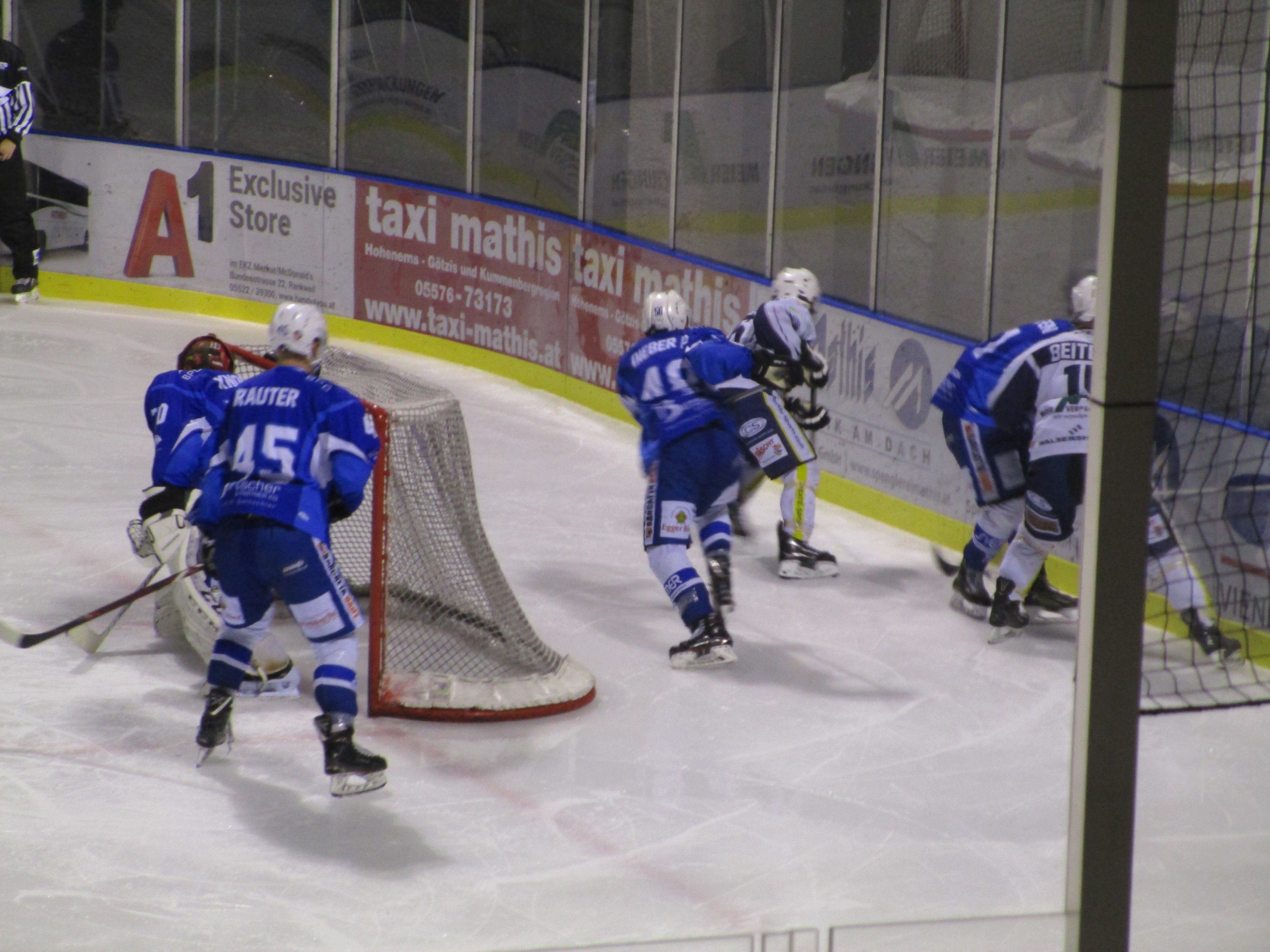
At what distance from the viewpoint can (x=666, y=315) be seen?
16.2 ft

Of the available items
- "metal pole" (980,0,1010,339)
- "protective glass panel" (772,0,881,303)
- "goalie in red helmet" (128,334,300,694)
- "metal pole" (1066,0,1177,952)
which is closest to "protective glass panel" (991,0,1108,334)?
"metal pole" (980,0,1010,339)

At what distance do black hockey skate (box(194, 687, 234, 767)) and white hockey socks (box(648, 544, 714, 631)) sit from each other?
1.37 metres

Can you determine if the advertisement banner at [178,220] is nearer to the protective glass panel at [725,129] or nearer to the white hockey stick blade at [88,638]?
the protective glass panel at [725,129]

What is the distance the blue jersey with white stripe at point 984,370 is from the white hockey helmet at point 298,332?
7.47 ft

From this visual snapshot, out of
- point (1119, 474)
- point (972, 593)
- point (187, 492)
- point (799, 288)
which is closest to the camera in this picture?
point (1119, 474)

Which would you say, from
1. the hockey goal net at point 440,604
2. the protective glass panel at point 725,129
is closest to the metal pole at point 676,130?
the protective glass panel at point 725,129

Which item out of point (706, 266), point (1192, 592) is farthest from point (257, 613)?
point (706, 266)

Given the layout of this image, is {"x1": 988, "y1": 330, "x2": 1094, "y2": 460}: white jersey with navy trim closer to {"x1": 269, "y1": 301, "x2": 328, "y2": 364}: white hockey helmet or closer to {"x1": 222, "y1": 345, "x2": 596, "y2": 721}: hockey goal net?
{"x1": 222, "y1": 345, "x2": 596, "y2": 721}: hockey goal net

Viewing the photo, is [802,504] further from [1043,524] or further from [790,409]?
[1043,524]

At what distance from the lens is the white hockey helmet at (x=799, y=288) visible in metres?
5.69

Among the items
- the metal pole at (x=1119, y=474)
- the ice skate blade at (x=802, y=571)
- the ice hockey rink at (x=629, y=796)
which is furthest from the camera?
the ice skate blade at (x=802, y=571)

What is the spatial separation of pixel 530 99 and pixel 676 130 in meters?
1.67

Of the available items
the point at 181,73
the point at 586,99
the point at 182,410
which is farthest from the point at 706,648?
the point at 181,73

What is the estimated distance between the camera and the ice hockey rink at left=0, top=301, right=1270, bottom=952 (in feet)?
10.7
